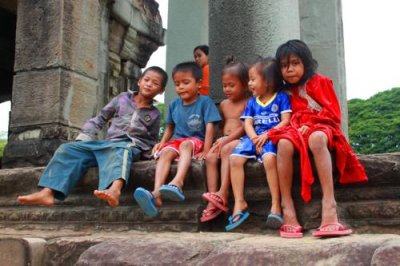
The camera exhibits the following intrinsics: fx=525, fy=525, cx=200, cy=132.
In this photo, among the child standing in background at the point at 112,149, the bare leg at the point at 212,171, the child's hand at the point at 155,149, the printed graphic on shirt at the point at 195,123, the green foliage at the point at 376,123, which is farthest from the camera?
the green foliage at the point at 376,123

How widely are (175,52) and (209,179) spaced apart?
3132mm

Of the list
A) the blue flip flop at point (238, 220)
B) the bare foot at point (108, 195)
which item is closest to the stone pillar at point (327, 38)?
the blue flip flop at point (238, 220)

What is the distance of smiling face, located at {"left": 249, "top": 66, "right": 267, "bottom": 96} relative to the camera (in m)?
2.96

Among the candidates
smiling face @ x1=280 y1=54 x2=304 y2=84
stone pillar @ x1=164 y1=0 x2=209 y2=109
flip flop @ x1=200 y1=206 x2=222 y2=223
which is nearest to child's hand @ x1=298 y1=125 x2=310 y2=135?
smiling face @ x1=280 y1=54 x2=304 y2=84

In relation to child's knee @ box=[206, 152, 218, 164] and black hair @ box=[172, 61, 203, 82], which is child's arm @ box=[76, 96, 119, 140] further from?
child's knee @ box=[206, 152, 218, 164]

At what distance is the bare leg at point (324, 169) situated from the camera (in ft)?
7.69

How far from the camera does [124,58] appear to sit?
632 centimetres

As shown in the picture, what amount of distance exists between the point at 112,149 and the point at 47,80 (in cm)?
189

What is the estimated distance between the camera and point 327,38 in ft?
15.4

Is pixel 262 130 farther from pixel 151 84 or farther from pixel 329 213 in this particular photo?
pixel 151 84

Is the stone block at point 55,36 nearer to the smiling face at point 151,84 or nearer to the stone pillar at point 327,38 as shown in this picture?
the smiling face at point 151,84

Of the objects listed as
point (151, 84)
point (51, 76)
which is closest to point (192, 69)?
point (151, 84)

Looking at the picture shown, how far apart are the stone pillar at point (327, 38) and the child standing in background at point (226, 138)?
1368 millimetres

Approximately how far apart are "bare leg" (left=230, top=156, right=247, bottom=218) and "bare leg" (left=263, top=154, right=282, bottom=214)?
15 cm
